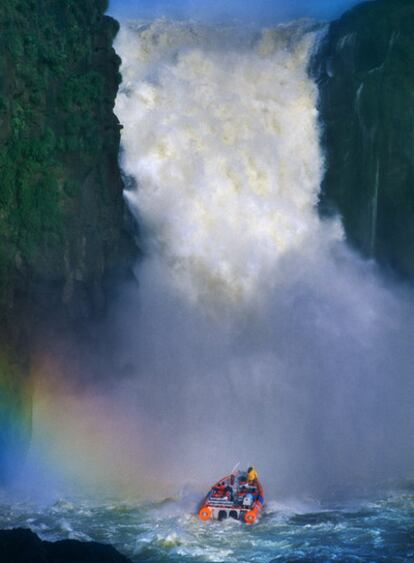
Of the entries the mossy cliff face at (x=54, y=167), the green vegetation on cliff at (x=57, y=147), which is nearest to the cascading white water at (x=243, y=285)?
the green vegetation on cliff at (x=57, y=147)

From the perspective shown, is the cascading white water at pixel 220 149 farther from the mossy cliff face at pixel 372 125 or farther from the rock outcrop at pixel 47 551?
the rock outcrop at pixel 47 551

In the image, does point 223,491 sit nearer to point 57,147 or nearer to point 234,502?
point 234,502

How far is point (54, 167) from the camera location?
2895cm

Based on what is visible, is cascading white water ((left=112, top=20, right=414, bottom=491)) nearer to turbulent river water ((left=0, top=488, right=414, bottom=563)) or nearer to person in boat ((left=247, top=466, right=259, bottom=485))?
person in boat ((left=247, top=466, right=259, bottom=485))

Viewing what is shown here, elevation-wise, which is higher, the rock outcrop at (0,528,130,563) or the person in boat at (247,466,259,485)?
the person in boat at (247,466,259,485)

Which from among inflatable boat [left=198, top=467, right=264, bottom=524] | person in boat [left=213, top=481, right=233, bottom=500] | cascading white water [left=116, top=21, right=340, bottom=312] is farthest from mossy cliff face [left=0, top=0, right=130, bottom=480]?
inflatable boat [left=198, top=467, right=264, bottom=524]

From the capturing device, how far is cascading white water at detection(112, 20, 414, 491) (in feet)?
108

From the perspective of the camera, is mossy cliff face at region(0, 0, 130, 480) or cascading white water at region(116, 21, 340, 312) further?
cascading white water at region(116, 21, 340, 312)

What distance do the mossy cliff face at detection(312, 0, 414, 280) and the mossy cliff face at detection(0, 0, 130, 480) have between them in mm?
8940

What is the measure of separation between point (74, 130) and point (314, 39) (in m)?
11.8

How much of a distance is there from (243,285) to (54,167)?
8.97m

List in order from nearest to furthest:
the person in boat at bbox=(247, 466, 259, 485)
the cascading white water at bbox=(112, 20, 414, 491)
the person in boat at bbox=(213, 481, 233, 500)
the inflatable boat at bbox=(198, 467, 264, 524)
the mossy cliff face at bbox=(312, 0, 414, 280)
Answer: the inflatable boat at bbox=(198, 467, 264, 524) → the person in boat at bbox=(213, 481, 233, 500) → the person in boat at bbox=(247, 466, 259, 485) → the cascading white water at bbox=(112, 20, 414, 491) → the mossy cliff face at bbox=(312, 0, 414, 280)

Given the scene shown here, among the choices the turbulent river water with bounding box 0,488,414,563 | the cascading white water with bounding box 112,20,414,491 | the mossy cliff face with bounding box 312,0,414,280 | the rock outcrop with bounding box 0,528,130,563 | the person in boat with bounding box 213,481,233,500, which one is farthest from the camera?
the mossy cliff face with bounding box 312,0,414,280

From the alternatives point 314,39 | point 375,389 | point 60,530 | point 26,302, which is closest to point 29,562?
point 60,530
